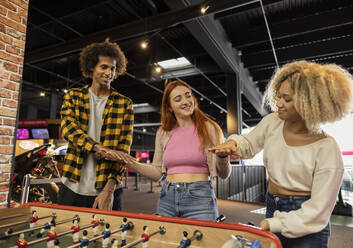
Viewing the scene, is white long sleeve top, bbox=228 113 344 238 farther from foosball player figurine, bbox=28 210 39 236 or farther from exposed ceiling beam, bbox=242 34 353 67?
exposed ceiling beam, bbox=242 34 353 67

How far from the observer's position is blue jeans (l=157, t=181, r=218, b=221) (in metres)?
1.42

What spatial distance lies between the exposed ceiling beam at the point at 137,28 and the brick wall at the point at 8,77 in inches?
97.9

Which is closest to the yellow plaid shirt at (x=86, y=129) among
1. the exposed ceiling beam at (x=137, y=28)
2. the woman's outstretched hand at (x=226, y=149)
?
the woman's outstretched hand at (x=226, y=149)

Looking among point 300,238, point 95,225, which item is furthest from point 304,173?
point 95,225

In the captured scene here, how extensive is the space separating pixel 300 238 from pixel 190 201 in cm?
60

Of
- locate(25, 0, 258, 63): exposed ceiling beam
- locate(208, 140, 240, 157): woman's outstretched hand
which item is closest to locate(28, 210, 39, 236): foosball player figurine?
locate(208, 140, 240, 157): woman's outstretched hand

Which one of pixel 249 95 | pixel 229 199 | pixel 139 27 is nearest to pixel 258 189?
pixel 229 199

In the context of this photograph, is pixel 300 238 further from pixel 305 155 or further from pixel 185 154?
pixel 185 154

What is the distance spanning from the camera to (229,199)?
22.3 ft

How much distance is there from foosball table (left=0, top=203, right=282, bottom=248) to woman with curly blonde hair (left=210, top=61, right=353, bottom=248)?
6.5 inches

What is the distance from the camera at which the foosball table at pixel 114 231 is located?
80 centimetres

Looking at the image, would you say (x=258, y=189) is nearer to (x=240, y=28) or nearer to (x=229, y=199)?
(x=229, y=199)

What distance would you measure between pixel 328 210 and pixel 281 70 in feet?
2.01

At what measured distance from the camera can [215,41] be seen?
5.01 meters
